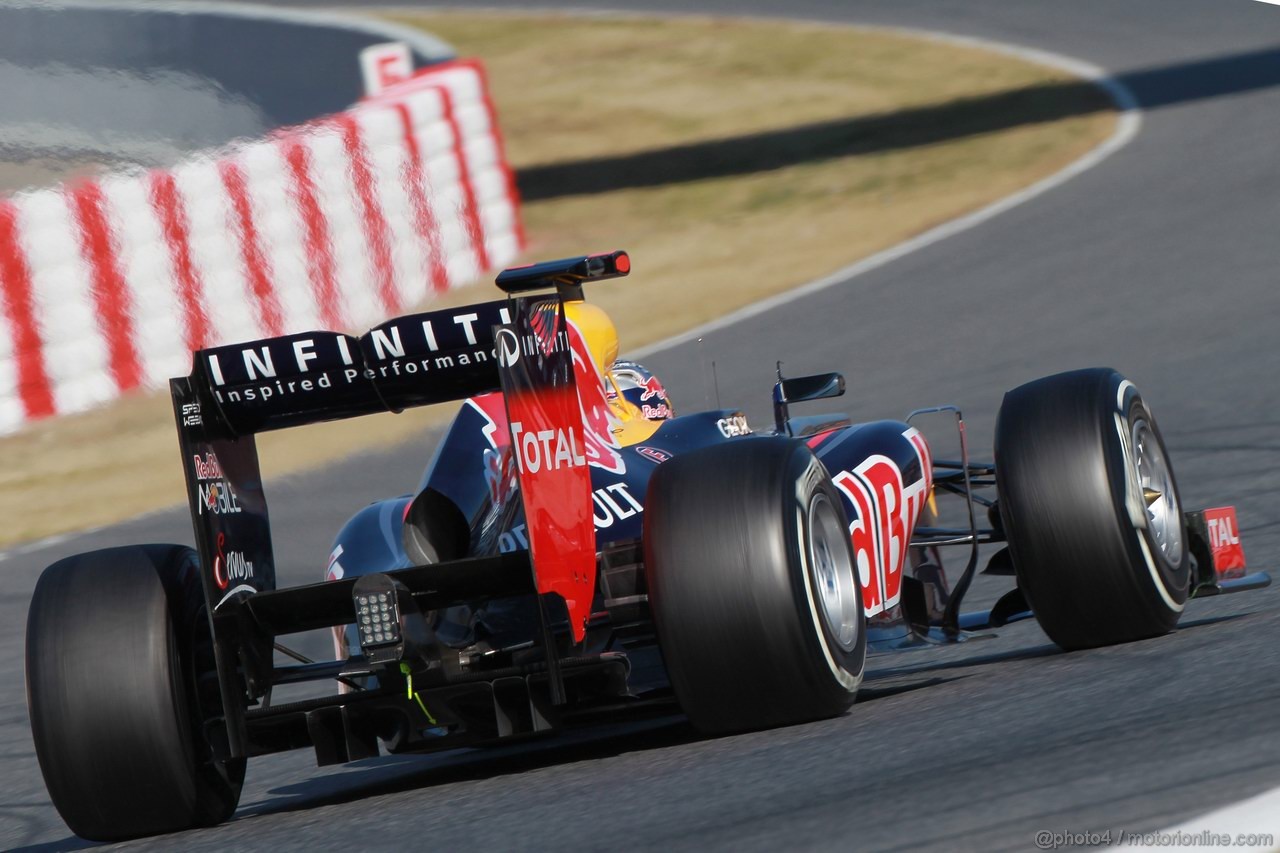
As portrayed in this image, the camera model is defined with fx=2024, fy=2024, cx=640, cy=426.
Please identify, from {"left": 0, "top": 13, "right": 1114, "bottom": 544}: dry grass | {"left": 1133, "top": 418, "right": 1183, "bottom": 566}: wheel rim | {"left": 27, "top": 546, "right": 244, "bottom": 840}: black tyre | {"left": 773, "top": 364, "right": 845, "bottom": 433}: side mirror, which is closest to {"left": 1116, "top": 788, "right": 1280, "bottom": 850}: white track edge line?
{"left": 1133, "top": 418, "right": 1183, "bottom": 566}: wheel rim

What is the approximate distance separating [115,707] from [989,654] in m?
2.87

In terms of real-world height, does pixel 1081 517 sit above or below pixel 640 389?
below

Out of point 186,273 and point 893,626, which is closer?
point 893,626

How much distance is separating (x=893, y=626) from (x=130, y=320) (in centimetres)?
785

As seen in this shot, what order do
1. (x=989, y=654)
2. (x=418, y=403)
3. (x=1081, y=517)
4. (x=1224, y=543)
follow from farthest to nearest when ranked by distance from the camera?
1. (x=989, y=654)
2. (x=1224, y=543)
3. (x=1081, y=517)
4. (x=418, y=403)

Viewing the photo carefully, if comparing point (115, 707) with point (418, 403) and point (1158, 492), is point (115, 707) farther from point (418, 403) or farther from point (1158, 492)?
point (1158, 492)

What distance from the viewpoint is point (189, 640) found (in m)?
5.23

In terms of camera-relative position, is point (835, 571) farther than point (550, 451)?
Yes

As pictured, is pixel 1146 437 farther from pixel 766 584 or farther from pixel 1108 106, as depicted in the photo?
pixel 1108 106

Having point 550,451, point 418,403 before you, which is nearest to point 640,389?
point 418,403

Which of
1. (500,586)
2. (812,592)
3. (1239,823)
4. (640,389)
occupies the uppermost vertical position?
(640,389)

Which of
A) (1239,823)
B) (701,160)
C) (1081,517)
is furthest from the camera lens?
(701,160)

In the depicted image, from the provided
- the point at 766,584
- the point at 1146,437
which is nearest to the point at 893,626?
the point at 1146,437

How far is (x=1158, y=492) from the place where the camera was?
586cm
